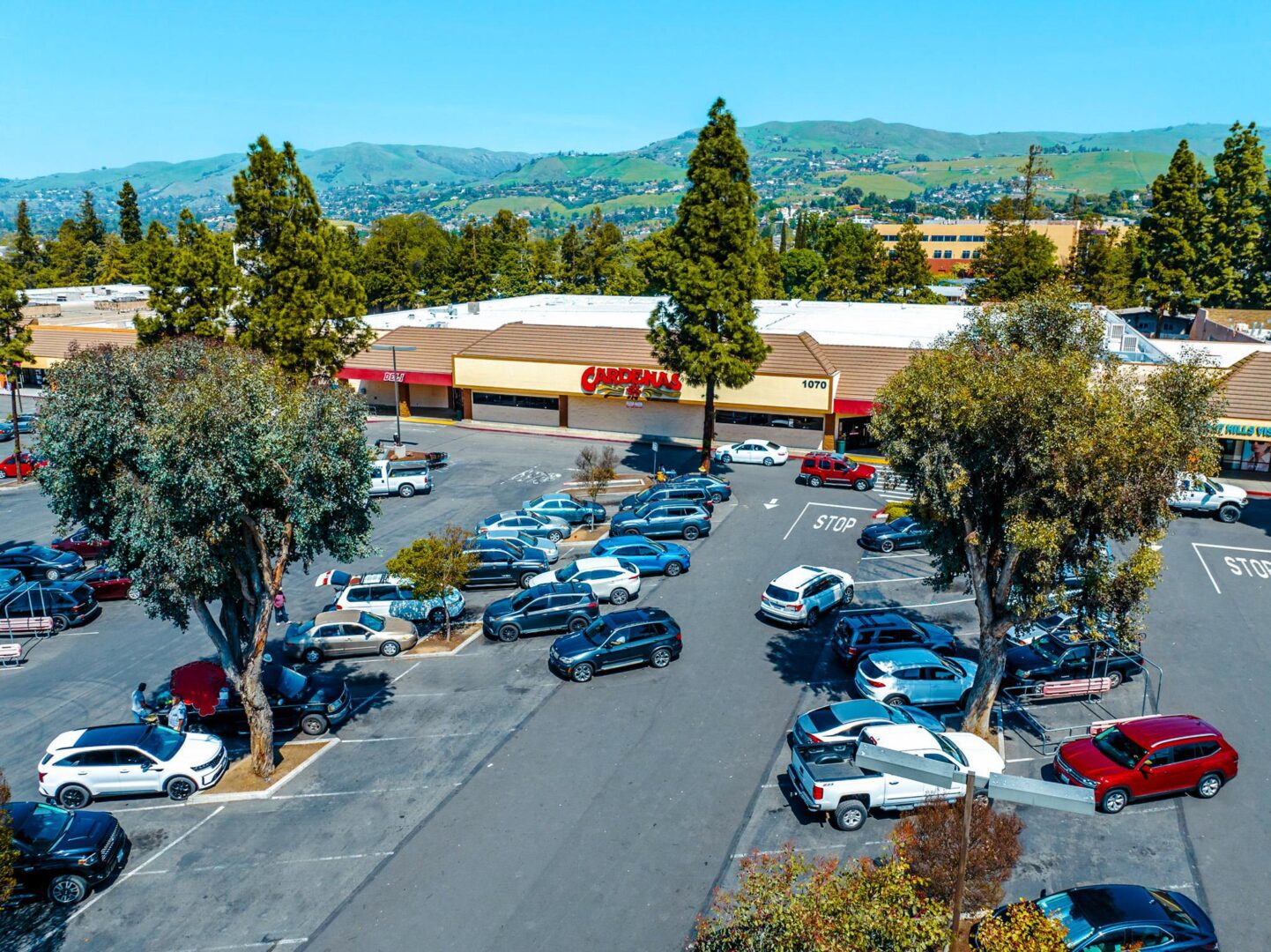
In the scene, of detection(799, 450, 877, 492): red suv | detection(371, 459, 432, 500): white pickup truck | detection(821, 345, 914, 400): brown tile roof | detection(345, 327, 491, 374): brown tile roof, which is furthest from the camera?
detection(345, 327, 491, 374): brown tile roof

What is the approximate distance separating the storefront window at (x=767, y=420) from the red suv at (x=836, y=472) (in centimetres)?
644

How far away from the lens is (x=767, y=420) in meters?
50.0

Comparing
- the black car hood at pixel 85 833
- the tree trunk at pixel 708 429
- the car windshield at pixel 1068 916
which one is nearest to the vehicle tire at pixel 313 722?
the black car hood at pixel 85 833

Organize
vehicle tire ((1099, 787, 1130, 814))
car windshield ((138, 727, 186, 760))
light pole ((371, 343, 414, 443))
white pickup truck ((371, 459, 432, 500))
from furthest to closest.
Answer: light pole ((371, 343, 414, 443)) < white pickup truck ((371, 459, 432, 500)) < car windshield ((138, 727, 186, 760)) < vehicle tire ((1099, 787, 1130, 814))

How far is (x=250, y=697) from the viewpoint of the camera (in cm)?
1980

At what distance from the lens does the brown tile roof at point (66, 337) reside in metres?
63.6

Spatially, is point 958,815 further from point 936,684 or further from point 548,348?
point 548,348

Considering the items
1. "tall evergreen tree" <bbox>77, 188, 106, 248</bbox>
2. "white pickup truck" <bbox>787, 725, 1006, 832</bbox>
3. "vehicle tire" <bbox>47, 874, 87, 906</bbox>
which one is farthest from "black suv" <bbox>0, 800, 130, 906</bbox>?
"tall evergreen tree" <bbox>77, 188, 106, 248</bbox>

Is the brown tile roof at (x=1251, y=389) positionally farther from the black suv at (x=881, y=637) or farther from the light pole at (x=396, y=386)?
the light pole at (x=396, y=386)

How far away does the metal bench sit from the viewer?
27.7 metres

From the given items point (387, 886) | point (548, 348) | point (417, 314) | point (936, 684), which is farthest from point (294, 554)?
point (417, 314)

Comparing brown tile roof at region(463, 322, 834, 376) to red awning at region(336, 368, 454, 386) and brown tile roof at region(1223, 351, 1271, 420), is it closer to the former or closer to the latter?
red awning at region(336, 368, 454, 386)

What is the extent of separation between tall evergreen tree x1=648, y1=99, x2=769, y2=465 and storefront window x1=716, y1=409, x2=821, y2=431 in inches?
312


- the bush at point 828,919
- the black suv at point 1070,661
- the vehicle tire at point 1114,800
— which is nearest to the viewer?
the bush at point 828,919
